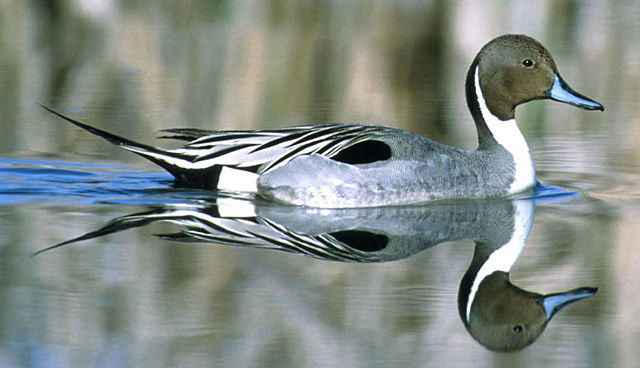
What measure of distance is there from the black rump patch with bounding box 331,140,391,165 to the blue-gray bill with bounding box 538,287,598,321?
2266 mm

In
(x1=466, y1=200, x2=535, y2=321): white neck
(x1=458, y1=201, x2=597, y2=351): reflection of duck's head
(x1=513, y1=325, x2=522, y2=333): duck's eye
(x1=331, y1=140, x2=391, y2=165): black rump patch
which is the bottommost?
(x1=513, y1=325, x2=522, y2=333): duck's eye

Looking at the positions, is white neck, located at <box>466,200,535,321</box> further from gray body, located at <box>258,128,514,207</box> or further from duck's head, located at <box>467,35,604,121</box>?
duck's head, located at <box>467,35,604,121</box>

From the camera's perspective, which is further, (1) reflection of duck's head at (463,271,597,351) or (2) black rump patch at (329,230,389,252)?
(2) black rump patch at (329,230,389,252)

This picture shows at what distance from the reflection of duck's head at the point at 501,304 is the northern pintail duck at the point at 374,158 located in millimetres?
1408

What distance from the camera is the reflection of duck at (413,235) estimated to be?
508 cm

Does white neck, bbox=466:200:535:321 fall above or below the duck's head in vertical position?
below

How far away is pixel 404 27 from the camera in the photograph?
45.8 ft

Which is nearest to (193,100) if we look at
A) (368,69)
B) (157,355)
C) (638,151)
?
(368,69)

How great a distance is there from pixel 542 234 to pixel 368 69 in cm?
530

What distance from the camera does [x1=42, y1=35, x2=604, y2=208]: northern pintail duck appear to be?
7.34 meters

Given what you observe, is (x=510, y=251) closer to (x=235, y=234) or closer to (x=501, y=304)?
(x=501, y=304)

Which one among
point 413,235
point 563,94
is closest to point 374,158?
point 413,235

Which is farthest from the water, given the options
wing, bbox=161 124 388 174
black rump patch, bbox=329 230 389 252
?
wing, bbox=161 124 388 174

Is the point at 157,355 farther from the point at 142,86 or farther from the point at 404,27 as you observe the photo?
the point at 404,27
